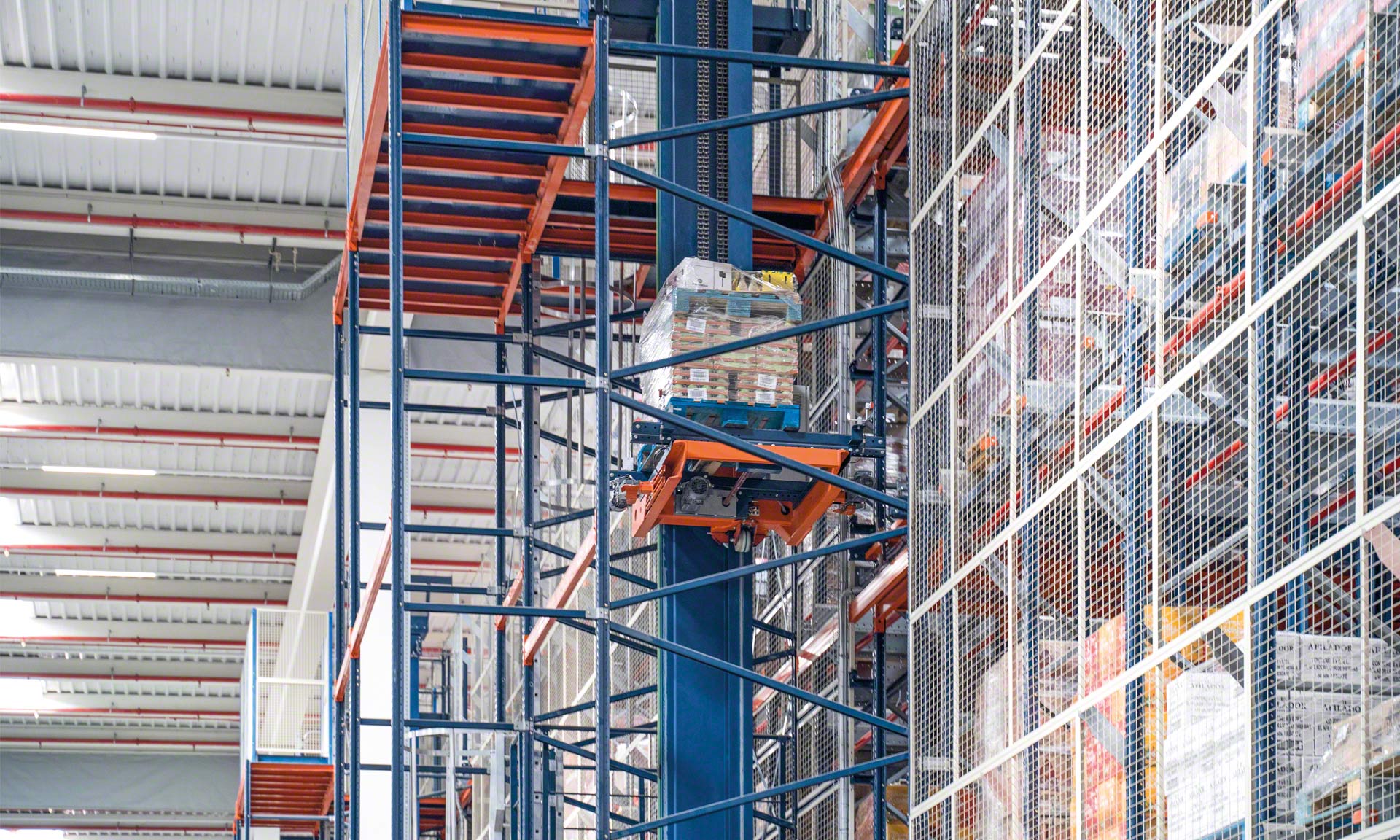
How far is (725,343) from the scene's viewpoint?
42.1 feet

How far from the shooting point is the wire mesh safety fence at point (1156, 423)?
304 inches

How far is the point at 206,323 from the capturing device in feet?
88.5

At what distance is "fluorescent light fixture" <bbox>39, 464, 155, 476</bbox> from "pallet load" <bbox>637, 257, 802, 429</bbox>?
21655 mm

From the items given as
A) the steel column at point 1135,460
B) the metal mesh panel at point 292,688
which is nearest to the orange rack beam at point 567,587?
the steel column at point 1135,460

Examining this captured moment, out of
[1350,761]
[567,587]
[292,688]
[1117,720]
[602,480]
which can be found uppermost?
[292,688]

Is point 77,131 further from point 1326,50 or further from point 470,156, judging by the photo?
point 1326,50

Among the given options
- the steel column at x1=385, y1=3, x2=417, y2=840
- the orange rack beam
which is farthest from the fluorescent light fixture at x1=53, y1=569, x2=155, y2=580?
the steel column at x1=385, y1=3, x2=417, y2=840

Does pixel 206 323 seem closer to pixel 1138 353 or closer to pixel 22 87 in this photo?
pixel 22 87

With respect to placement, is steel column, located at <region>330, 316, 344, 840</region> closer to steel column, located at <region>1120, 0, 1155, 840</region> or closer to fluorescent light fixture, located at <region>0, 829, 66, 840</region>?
steel column, located at <region>1120, 0, 1155, 840</region>

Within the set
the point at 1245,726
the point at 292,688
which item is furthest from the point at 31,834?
the point at 1245,726

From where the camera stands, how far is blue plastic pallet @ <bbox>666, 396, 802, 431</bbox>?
12766 millimetres

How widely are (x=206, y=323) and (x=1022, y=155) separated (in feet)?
57.8

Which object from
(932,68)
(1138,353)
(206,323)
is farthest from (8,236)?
(1138,353)

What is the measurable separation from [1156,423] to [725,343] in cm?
404
